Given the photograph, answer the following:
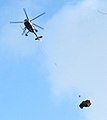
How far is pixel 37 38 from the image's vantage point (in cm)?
7231

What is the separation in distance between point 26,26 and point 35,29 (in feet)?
9.08

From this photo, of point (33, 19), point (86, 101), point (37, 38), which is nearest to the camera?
point (86, 101)

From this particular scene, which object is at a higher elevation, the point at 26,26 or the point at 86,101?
the point at 26,26

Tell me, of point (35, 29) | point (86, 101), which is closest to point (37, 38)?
point (35, 29)

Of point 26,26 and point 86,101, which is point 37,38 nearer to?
point 26,26

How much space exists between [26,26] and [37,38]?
6274mm

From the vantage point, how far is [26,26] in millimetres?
67125

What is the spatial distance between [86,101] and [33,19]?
77.3 feet

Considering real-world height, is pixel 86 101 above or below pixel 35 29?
below

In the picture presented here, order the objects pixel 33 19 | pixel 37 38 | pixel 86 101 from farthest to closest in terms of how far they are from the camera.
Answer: pixel 37 38 < pixel 33 19 < pixel 86 101

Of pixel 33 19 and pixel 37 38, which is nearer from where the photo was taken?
pixel 33 19

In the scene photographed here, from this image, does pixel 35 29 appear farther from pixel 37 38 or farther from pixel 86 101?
pixel 86 101

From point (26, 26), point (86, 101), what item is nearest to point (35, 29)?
point (26, 26)

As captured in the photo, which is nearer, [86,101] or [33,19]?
[86,101]
